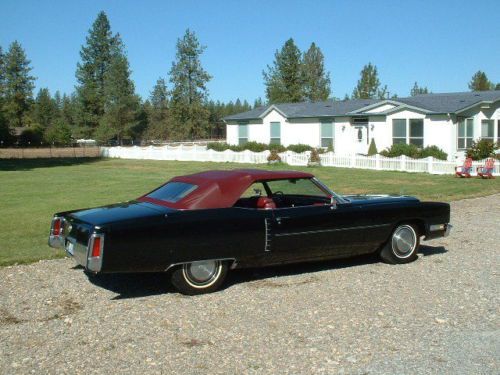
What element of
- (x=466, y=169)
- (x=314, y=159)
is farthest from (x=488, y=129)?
(x=466, y=169)

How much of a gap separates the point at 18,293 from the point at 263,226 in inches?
113

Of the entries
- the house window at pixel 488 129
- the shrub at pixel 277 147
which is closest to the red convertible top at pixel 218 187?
the house window at pixel 488 129

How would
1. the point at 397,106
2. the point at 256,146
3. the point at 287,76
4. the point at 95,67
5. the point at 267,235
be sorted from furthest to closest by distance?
the point at 95,67, the point at 287,76, the point at 256,146, the point at 397,106, the point at 267,235

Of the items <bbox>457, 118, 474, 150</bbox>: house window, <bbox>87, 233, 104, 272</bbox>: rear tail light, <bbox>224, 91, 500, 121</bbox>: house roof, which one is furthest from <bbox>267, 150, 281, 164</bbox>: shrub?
<bbox>87, 233, 104, 272</bbox>: rear tail light

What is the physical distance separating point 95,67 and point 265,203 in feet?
248

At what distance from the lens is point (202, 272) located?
6.38 meters

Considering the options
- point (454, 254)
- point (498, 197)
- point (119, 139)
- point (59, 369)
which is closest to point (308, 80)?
point (119, 139)

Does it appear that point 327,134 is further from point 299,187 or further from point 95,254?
point 95,254

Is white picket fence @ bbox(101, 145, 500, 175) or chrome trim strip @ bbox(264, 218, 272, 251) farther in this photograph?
white picket fence @ bbox(101, 145, 500, 175)

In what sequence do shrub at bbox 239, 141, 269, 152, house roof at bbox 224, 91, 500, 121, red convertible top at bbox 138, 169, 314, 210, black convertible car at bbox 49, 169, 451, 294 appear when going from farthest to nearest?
shrub at bbox 239, 141, 269, 152
house roof at bbox 224, 91, 500, 121
red convertible top at bbox 138, 169, 314, 210
black convertible car at bbox 49, 169, 451, 294

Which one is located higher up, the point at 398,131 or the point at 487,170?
the point at 398,131

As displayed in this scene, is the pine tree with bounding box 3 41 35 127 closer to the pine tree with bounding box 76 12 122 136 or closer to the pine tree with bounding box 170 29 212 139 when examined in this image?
the pine tree with bounding box 76 12 122 136

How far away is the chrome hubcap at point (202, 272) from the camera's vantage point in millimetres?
6305

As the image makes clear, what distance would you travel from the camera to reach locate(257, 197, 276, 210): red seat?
7002 mm
